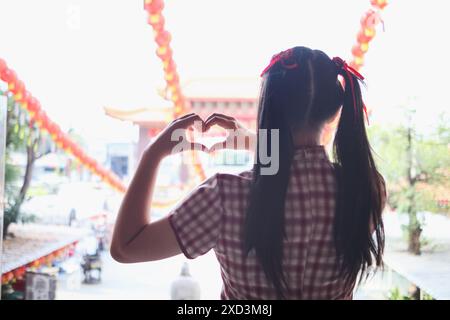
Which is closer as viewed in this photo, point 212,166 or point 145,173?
point 145,173

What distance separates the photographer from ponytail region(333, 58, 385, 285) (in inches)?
17.7

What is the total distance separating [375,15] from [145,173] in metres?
0.89

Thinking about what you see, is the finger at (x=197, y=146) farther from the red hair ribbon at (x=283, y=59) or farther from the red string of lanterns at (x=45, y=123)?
the red string of lanterns at (x=45, y=123)

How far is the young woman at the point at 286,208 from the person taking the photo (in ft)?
1.41

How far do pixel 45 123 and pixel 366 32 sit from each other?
113cm

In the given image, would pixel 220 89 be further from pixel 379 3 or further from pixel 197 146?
pixel 197 146

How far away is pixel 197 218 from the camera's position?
0.42 meters

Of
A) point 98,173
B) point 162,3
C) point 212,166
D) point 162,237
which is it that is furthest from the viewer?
point 212,166

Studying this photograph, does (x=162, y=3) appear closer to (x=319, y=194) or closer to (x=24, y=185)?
(x=319, y=194)

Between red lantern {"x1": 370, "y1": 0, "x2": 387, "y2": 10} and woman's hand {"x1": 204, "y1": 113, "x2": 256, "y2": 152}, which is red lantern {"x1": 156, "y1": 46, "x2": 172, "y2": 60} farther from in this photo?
woman's hand {"x1": 204, "y1": 113, "x2": 256, "y2": 152}

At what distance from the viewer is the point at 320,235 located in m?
0.45

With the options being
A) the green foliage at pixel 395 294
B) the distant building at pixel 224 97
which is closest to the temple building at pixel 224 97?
the distant building at pixel 224 97
